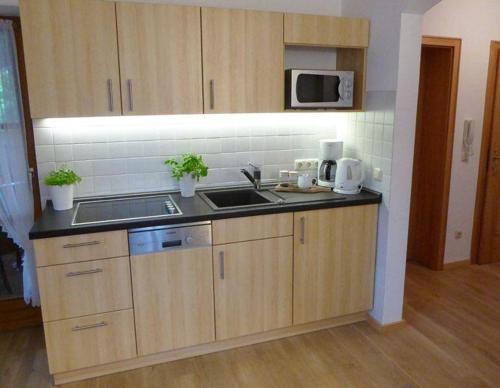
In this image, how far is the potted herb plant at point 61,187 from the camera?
2570 millimetres

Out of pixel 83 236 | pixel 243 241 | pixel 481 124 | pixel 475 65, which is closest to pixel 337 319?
pixel 243 241

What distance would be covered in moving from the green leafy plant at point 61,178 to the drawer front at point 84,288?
1.84ft

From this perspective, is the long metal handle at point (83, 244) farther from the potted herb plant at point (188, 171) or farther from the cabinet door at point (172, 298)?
the potted herb plant at point (188, 171)

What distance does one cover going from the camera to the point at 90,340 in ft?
7.90

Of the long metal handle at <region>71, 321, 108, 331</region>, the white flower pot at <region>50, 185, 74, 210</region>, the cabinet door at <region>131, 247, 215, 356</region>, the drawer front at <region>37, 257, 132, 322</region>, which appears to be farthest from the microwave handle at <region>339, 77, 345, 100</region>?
the long metal handle at <region>71, 321, 108, 331</region>

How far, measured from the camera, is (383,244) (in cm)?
288

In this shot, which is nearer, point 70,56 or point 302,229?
point 70,56

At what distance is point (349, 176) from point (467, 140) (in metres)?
1.60

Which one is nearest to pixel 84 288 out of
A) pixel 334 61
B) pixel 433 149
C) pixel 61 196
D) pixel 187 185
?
pixel 61 196

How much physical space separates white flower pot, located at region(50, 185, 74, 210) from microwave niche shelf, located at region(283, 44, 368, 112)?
1.49 m

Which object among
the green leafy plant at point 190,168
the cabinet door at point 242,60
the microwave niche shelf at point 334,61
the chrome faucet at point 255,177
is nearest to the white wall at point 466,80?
the microwave niche shelf at point 334,61

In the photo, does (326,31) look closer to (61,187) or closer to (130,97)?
(130,97)

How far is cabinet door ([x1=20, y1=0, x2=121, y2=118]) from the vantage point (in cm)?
228

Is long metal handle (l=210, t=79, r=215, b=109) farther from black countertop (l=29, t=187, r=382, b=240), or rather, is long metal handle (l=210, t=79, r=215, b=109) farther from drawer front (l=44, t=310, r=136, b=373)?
drawer front (l=44, t=310, r=136, b=373)
